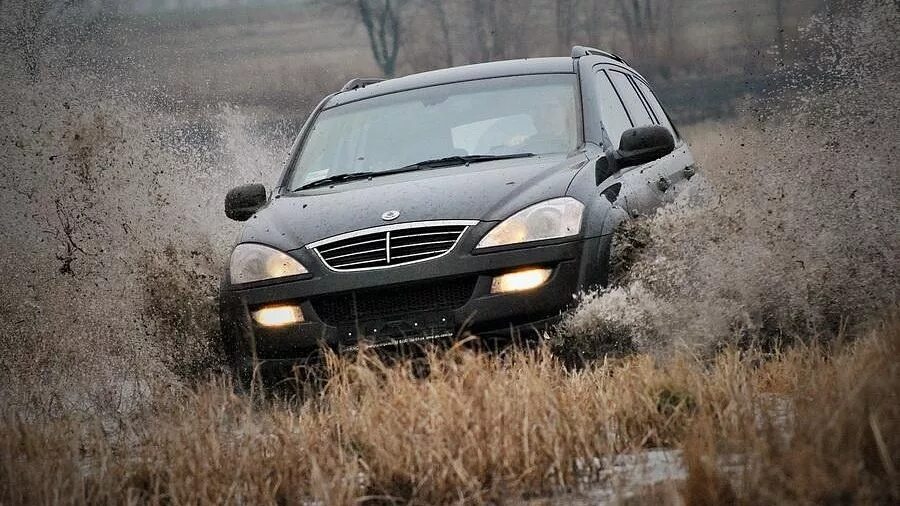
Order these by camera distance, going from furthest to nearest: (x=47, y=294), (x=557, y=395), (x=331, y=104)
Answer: (x=47, y=294) < (x=331, y=104) < (x=557, y=395)

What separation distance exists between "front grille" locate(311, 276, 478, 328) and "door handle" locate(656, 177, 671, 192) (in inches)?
76.5

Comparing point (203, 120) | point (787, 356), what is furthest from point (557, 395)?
point (203, 120)

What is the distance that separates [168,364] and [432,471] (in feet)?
14.6

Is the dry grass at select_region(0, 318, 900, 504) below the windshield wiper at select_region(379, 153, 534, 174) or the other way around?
below

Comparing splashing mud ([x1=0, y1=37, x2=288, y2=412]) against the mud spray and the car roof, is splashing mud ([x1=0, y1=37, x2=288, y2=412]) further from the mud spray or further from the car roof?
the car roof

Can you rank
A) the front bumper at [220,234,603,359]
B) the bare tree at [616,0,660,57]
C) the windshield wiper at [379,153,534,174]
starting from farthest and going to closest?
the bare tree at [616,0,660,57] < the windshield wiper at [379,153,534,174] < the front bumper at [220,234,603,359]

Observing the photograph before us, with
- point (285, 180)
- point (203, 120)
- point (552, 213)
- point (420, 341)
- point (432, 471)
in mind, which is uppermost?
point (203, 120)

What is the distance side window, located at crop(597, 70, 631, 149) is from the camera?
7.66 m

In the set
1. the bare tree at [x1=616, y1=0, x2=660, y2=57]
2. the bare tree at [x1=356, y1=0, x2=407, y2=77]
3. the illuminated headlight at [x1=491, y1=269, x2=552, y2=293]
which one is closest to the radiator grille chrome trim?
the illuminated headlight at [x1=491, y1=269, x2=552, y2=293]

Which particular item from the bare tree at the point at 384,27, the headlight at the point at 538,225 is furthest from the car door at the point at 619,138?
the bare tree at the point at 384,27

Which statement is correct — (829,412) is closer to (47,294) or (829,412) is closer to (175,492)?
(175,492)

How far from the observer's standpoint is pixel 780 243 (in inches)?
278

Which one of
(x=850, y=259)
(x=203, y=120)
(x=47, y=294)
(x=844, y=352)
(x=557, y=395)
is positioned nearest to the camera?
(x=557, y=395)

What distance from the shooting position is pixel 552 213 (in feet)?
20.7
